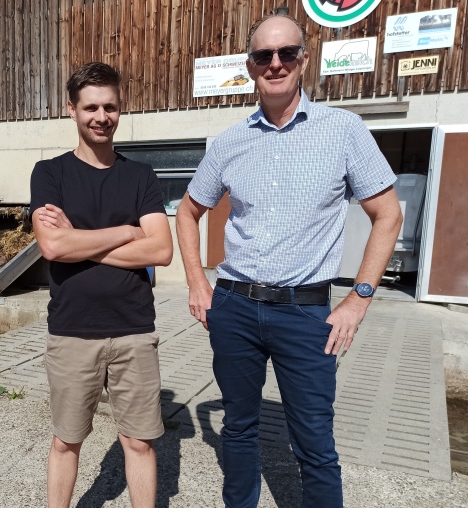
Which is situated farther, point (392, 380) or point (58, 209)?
point (392, 380)

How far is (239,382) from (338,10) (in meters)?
6.35

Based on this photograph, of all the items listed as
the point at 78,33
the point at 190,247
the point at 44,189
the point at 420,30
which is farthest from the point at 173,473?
the point at 78,33

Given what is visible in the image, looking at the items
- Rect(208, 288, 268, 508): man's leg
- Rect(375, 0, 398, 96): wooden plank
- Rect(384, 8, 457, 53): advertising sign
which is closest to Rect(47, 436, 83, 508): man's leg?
Rect(208, 288, 268, 508): man's leg

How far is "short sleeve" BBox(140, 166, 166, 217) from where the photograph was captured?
1.99 m

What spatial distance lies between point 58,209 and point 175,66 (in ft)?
21.6

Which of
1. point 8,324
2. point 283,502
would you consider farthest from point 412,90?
point 8,324

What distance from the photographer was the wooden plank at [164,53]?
7.61 meters

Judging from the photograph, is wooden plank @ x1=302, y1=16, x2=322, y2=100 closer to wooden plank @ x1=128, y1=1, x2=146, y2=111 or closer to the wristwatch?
wooden plank @ x1=128, y1=1, x2=146, y2=111

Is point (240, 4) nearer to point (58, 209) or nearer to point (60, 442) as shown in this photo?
point (58, 209)

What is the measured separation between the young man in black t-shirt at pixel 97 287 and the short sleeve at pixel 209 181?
0.25 m

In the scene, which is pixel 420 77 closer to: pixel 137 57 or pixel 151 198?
pixel 137 57

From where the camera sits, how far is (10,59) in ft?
29.0

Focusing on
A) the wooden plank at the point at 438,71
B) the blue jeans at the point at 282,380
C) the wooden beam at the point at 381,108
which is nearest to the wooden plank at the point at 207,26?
the wooden beam at the point at 381,108

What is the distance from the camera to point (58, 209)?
6.02 feet
